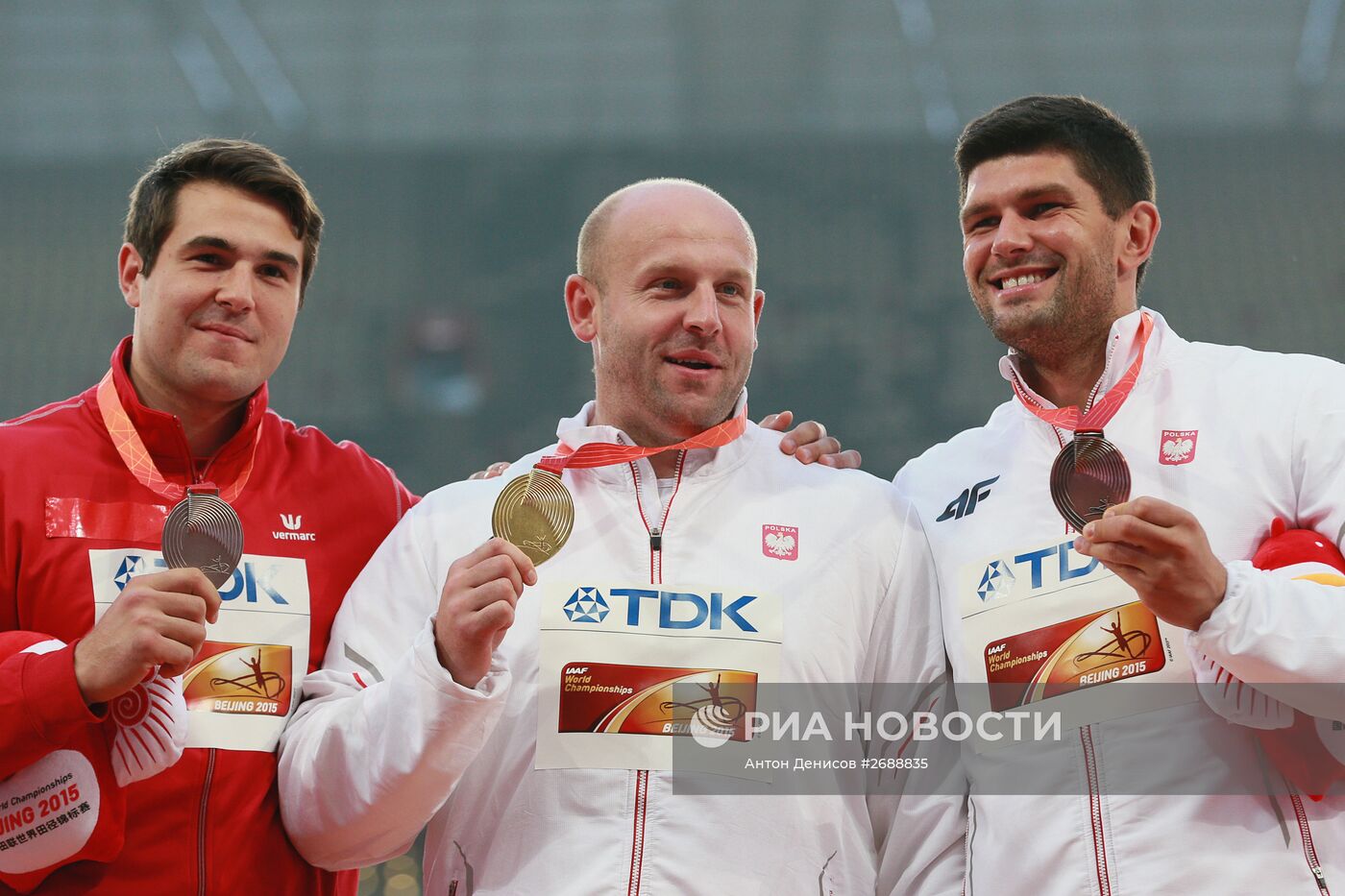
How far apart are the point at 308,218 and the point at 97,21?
15407 millimetres

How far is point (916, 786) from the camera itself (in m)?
2.61

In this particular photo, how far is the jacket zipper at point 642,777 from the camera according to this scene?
92.8 inches

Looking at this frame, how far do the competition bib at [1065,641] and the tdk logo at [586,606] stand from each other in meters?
0.69

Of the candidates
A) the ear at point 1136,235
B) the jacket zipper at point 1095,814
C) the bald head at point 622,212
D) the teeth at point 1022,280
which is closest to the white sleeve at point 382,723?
the bald head at point 622,212

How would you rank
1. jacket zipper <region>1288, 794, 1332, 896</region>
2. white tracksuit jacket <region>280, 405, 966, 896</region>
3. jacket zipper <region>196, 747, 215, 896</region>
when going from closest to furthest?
jacket zipper <region>1288, 794, 1332, 896</region>, white tracksuit jacket <region>280, 405, 966, 896</region>, jacket zipper <region>196, 747, 215, 896</region>

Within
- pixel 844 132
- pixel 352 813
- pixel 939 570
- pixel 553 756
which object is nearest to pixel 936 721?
pixel 939 570

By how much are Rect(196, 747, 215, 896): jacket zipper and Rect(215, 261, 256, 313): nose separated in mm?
891

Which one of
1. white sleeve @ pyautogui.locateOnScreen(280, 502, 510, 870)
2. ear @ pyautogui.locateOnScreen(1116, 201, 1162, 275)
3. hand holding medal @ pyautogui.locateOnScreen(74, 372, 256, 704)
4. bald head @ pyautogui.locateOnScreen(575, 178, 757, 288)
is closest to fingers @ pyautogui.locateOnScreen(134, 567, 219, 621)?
hand holding medal @ pyautogui.locateOnScreen(74, 372, 256, 704)

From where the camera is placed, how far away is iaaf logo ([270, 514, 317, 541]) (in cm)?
274

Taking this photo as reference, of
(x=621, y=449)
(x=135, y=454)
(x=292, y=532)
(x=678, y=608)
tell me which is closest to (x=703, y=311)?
(x=621, y=449)

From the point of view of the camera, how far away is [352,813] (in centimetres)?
240

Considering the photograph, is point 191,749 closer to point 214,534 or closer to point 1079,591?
point 214,534

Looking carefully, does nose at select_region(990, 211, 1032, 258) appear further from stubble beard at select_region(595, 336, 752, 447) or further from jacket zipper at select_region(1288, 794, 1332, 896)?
jacket zipper at select_region(1288, 794, 1332, 896)

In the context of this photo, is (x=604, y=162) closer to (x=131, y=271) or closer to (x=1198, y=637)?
(x=131, y=271)
